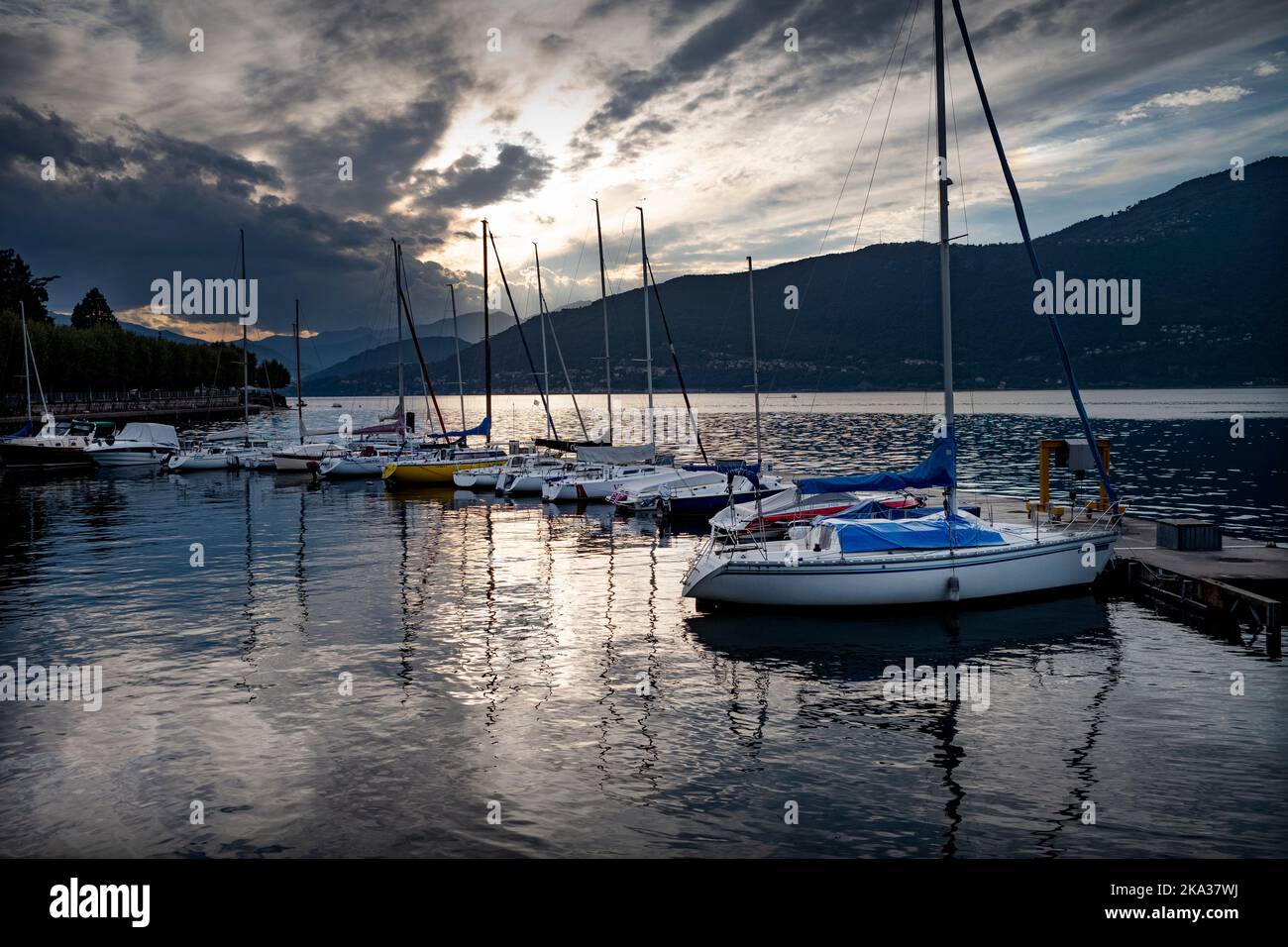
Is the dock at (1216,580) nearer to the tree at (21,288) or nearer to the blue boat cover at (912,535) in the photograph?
the blue boat cover at (912,535)

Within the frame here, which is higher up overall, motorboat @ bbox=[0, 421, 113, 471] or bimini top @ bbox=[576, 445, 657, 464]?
motorboat @ bbox=[0, 421, 113, 471]

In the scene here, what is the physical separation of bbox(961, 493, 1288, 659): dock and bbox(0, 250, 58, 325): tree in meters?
150

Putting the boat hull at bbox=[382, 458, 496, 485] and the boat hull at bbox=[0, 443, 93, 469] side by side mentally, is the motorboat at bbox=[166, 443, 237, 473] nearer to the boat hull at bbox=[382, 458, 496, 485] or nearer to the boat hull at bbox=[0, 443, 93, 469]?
the boat hull at bbox=[0, 443, 93, 469]

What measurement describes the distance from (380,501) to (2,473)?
130ft

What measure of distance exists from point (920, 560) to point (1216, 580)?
8.26m

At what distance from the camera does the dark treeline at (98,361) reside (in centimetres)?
10850

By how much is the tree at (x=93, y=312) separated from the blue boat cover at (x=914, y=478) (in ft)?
601

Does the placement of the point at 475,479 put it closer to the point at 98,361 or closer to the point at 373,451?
the point at 373,451

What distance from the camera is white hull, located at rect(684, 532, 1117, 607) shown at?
2228cm

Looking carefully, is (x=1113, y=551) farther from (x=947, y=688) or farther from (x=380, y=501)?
(x=380, y=501)

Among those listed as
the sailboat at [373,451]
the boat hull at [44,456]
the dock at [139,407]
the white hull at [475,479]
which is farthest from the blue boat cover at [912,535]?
the dock at [139,407]

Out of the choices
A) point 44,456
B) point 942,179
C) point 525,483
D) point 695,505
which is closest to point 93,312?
point 44,456

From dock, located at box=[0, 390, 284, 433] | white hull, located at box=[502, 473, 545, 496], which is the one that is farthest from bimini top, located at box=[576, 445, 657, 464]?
dock, located at box=[0, 390, 284, 433]
